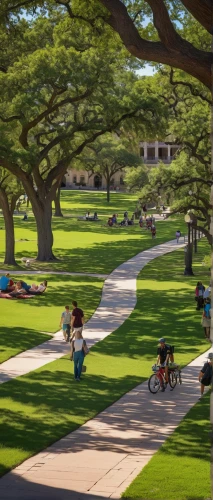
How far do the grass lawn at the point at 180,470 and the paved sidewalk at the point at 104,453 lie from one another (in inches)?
7.6

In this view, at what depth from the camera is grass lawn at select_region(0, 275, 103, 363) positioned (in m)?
30.0

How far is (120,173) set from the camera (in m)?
158

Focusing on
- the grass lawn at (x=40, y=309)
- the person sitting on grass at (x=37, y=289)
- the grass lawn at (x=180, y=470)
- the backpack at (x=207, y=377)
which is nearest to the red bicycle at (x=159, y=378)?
the backpack at (x=207, y=377)

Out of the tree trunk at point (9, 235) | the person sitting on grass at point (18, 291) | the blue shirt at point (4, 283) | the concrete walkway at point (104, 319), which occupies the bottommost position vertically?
the concrete walkway at point (104, 319)

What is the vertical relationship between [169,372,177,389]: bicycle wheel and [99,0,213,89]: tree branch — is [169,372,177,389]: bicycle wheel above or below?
below

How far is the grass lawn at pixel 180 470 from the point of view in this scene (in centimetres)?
1427

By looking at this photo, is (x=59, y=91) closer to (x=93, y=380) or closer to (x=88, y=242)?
(x=88, y=242)

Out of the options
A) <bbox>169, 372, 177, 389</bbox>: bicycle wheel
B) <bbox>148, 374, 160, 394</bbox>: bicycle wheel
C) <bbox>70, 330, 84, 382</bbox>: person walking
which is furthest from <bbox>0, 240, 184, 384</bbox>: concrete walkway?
<bbox>169, 372, 177, 389</bbox>: bicycle wheel

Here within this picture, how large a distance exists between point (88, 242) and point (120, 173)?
87.1 m

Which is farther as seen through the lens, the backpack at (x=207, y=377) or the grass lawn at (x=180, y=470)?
the backpack at (x=207, y=377)

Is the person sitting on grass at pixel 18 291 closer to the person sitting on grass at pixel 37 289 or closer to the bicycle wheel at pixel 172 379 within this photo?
the person sitting on grass at pixel 37 289

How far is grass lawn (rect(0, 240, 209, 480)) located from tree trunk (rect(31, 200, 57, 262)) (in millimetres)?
14196

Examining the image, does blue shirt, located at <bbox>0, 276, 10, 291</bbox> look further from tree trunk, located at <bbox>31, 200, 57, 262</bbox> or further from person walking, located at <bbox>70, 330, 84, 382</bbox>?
person walking, located at <bbox>70, 330, 84, 382</bbox>

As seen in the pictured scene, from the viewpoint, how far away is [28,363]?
26.3 m
